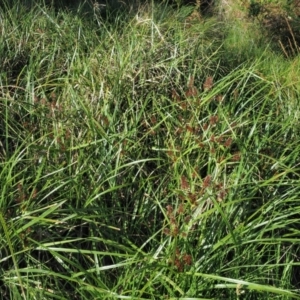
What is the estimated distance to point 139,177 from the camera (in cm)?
259

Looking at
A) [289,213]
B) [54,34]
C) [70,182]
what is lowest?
[54,34]

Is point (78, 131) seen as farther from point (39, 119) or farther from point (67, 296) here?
point (67, 296)

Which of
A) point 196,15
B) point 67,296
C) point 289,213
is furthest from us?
point 196,15

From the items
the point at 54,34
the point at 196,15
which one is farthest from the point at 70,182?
the point at 196,15

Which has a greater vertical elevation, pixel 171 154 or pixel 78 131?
pixel 171 154

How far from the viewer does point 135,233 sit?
2.35m

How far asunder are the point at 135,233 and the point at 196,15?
2755 mm

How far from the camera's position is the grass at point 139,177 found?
2020mm

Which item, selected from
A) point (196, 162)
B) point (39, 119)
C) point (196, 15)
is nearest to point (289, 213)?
point (196, 162)

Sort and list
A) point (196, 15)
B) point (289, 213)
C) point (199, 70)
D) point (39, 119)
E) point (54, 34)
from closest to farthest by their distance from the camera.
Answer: point (289, 213)
point (39, 119)
point (199, 70)
point (54, 34)
point (196, 15)

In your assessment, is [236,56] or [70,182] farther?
[236,56]

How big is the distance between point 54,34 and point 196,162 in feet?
4.94

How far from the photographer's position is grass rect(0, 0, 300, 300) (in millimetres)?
2020

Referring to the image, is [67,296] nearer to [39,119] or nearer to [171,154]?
[171,154]
